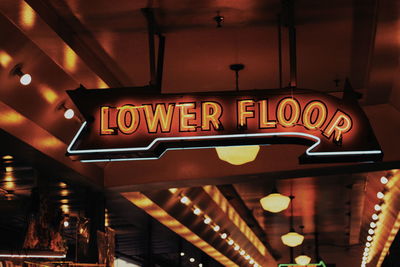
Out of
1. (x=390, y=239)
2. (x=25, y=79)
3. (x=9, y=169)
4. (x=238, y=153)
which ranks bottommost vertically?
(x=238, y=153)

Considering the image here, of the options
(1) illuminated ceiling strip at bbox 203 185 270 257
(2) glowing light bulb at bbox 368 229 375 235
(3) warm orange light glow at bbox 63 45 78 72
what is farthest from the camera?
(2) glowing light bulb at bbox 368 229 375 235

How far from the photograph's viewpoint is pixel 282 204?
12516 millimetres

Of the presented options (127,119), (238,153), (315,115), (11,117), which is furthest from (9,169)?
(315,115)

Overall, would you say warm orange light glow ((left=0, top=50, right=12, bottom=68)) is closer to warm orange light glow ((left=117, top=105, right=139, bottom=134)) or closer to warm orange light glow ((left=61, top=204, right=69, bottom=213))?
warm orange light glow ((left=117, top=105, right=139, bottom=134))

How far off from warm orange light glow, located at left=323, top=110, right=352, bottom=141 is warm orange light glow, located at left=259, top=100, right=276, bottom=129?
1.40ft

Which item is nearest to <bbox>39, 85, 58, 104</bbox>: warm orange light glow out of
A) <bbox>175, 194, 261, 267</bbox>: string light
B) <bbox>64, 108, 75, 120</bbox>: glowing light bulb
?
<bbox>64, 108, 75, 120</bbox>: glowing light bulb

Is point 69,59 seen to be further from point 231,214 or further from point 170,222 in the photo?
point 231,214

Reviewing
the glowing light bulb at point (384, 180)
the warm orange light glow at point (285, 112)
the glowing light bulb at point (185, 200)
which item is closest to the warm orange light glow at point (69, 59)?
the warm orange light glow at point (285, 112)

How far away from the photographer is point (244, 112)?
5957 mm

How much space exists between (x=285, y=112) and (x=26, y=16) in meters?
2.34

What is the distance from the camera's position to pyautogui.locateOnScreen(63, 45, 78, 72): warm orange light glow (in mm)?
7137

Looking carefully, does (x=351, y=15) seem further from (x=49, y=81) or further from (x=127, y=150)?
(x=49, y=81)

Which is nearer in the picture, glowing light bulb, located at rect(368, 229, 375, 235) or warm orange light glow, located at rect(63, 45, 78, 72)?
warm orange light glow, located at rect(63, 45, 78, 72)

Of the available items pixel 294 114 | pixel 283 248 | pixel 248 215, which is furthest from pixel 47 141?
pixel 283 248
